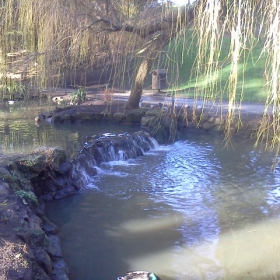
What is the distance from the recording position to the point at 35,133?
1144 centimetres

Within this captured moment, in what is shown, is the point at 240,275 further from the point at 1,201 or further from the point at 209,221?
the point at 1,201

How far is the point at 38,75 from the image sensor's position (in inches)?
176

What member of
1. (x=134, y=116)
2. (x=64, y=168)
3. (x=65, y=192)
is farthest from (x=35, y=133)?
(x=65, y=192)

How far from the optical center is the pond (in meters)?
5.00

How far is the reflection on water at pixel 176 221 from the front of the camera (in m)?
4.98

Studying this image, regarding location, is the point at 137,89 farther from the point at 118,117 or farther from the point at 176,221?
the point at 176,221

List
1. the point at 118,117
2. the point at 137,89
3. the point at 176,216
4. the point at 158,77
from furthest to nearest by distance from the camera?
the point at 118,117 < the point at 137,89 < the point at 158,77 < the point at 176,216

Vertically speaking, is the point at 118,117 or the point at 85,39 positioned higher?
the point at 85,39

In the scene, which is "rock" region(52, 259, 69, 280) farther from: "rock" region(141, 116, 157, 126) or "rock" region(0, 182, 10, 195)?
"rock" region(141, 116, 157, 126)

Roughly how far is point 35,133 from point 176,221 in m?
6.26

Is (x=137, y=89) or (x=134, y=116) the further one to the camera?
(x=134, y=116)

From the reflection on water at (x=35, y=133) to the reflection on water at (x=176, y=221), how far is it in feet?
5.49

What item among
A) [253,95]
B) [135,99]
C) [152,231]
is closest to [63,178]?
[152,231]

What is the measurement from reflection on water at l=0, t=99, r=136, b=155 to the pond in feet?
0.36
